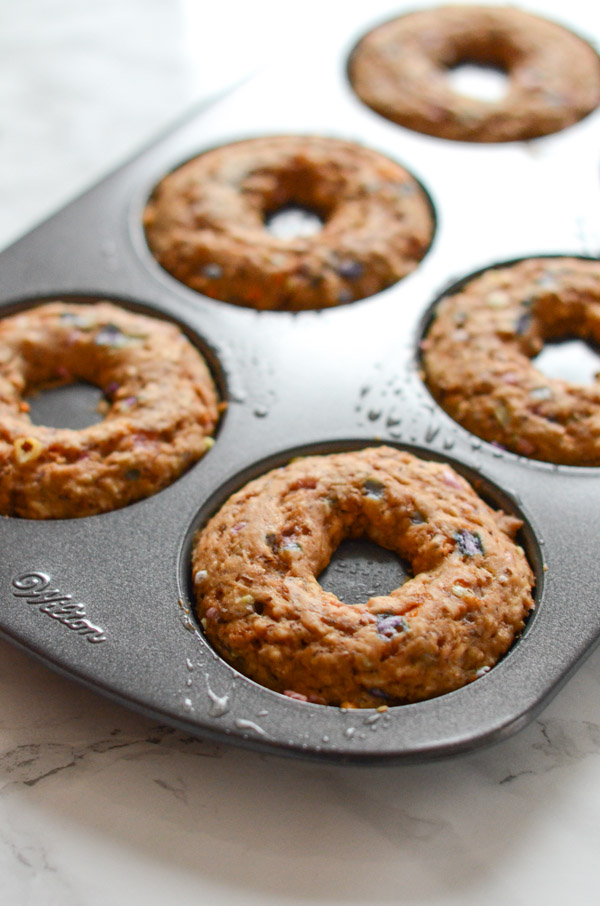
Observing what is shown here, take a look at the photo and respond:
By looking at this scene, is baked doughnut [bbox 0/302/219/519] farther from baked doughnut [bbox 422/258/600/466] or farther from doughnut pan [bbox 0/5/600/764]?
baked doughnut [bbox 422/258/600/466]

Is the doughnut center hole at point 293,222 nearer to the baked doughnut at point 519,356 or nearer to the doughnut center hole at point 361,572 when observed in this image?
the baked doughnut at point 519,356

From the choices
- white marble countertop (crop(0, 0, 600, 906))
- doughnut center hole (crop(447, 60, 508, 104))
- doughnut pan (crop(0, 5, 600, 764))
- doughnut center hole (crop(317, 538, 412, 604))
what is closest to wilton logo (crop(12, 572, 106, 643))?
doughnut pan (crop(0, 5, 600, 764))

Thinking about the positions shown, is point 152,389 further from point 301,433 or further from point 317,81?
point 317,81

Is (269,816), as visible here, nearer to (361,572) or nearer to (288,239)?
(361,572)

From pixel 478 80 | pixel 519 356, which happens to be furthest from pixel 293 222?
pixel 478 80

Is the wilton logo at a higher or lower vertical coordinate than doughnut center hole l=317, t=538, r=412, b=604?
higher

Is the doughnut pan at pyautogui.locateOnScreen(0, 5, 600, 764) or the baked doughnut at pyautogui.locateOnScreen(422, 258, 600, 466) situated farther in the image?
the baked doughnut at pyautogui.locateOnScreen(422, 258, 600, 466)
